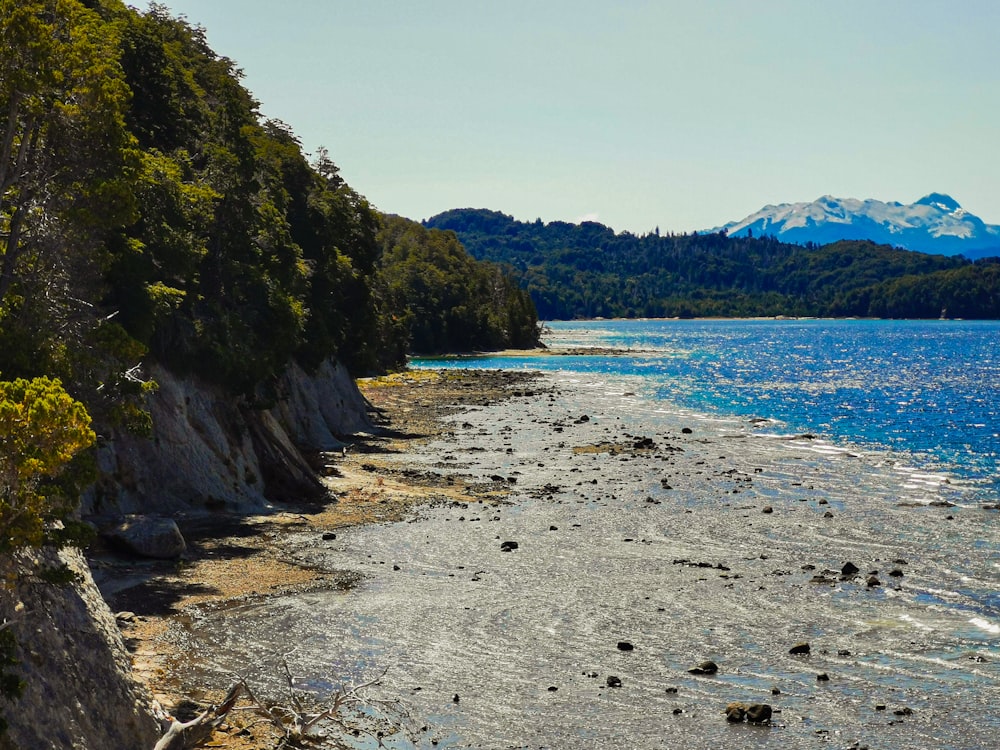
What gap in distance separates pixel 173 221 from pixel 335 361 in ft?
112

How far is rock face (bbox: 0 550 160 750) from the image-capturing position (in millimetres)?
15703

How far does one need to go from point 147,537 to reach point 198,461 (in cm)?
770

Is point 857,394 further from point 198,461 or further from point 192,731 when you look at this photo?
point 192,731

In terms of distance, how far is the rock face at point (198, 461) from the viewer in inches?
1391

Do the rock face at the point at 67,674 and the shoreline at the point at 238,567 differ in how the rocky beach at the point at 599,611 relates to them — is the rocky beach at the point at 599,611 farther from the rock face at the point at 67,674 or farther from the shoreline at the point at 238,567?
the rock face at the point at 67,674

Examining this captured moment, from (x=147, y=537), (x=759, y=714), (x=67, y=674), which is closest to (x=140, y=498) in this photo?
(x=147, y=537)

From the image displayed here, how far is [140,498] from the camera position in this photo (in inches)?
1432

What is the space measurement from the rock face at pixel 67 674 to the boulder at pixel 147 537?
13562 mm

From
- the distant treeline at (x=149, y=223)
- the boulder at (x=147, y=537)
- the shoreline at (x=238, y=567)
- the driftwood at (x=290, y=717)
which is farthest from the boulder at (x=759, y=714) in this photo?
the boulder at (x=147, y=537)

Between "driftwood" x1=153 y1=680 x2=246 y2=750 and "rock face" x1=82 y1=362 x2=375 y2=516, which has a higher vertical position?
"rock face" x1=82 y1=362 x2=375 y2=516

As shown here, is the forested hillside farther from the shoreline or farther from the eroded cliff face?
the shoreline

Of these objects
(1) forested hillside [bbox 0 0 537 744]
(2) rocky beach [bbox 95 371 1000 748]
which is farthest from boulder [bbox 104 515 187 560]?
(1) forested hillside [bbox 0 0 537 744]

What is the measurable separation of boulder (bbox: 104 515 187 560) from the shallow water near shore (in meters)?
4.91

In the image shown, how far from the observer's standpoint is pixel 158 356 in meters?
39.0
